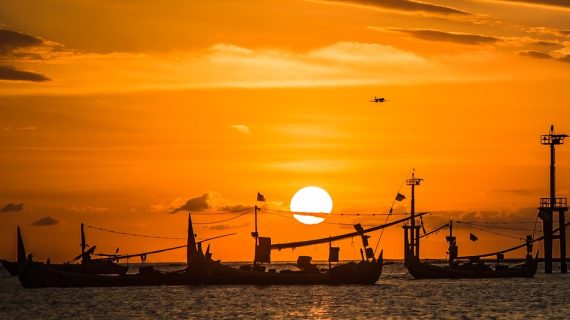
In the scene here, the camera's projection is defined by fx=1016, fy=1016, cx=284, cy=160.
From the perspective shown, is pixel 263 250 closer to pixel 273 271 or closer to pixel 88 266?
pixel 273 271

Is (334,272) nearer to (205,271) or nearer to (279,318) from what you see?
(205,271)

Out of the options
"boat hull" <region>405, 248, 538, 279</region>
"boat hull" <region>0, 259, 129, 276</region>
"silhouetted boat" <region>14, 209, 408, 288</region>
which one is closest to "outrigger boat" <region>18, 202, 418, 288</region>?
"silhouetted boat" <region>14, 209, 408, 288</region>

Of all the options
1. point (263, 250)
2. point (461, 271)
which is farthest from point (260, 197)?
point (461, 271)

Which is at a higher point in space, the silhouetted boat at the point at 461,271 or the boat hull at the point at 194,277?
the silhouetted boat at the point at 461,271

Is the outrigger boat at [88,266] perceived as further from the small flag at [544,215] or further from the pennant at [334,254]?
the small flag at [544,215]

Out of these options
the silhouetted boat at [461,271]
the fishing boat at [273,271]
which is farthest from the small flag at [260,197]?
the silhouetted boat at [461,271]

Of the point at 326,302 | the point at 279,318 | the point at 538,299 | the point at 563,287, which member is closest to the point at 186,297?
the point at 326,302

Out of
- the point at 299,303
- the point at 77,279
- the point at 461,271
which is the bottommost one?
the point at 299,303

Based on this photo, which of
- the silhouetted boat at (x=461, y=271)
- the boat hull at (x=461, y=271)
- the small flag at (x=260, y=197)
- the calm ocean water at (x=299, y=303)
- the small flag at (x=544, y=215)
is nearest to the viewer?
the calm ocean water at (x=299, y=303)

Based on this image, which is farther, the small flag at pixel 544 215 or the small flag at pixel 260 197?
the small flag at pixel 544 215

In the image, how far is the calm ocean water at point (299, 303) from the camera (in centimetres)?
10250

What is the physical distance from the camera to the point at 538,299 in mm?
125562

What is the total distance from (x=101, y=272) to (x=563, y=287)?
266ft

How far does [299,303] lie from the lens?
123 m
